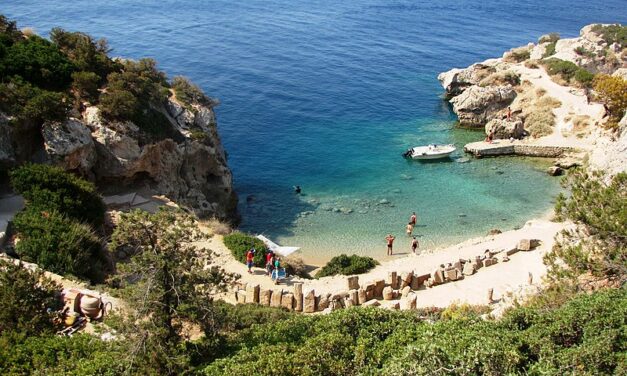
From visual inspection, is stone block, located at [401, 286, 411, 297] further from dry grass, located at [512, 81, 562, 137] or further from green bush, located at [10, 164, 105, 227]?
dry grass, located at [512, 81, 562, 137]

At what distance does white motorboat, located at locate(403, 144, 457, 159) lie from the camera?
Answer: 151 ft

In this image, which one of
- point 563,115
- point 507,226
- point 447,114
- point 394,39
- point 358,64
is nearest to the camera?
point 507,226

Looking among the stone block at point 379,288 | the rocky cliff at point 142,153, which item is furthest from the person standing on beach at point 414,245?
the rocky cliff at point 142,153

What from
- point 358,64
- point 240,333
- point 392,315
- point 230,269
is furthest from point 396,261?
point 358,64

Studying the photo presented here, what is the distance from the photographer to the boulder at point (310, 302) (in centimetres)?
2355

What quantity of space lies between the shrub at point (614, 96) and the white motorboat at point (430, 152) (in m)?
13.0

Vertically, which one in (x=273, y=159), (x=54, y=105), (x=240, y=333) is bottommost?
(x=273, y=159)

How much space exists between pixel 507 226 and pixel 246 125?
27.5 m

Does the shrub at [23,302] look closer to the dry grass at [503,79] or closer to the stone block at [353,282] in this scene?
the stone block at [353,282]

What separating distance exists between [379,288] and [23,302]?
1488 centimetres

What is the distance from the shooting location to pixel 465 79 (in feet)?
200

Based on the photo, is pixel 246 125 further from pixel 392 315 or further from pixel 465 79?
pixel 392 315

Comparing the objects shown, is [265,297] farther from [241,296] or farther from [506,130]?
[506,130]

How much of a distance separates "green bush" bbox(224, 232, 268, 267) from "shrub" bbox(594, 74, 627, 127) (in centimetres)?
3258
